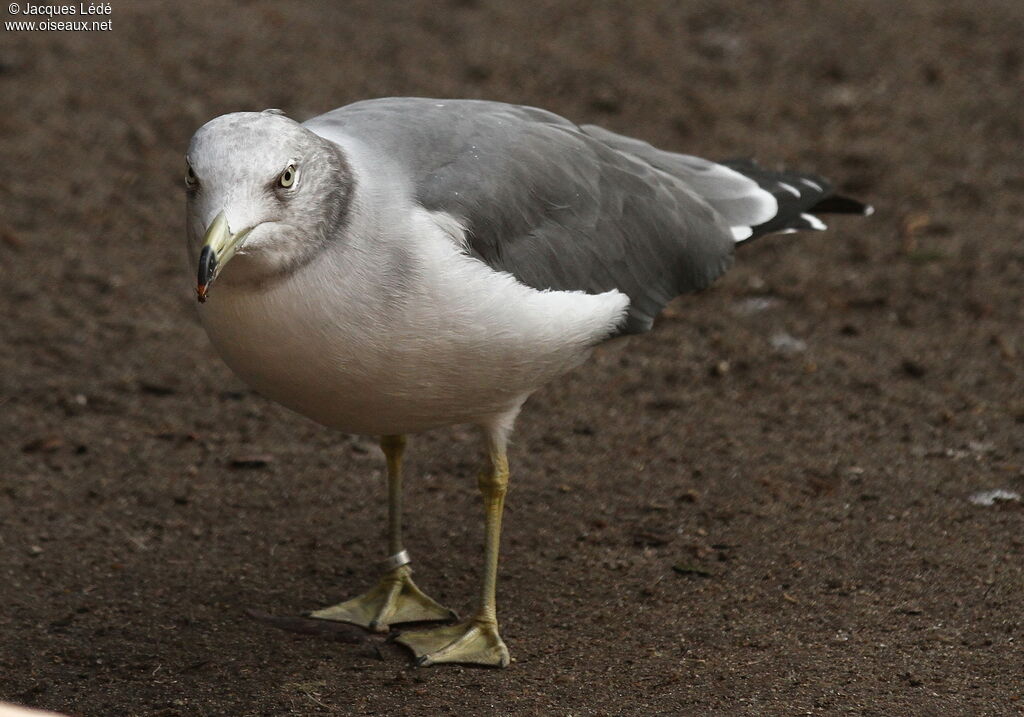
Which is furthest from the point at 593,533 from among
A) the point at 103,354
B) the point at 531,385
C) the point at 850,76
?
the point at 850,76

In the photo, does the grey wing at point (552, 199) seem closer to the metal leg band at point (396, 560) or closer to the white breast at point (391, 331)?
the white breast at point (391, 331)

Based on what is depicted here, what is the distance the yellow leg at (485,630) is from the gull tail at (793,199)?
1255 millimetres

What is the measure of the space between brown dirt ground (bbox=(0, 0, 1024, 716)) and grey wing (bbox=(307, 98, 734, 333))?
3.20 feet

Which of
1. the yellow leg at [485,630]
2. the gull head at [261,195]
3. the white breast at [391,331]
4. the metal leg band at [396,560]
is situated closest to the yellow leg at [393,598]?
the metal leg band at [396,560]

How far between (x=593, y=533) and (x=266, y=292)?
183 centimetres

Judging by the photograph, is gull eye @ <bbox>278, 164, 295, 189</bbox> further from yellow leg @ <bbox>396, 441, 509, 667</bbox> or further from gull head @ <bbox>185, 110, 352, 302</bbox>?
yellow leg @ <bbox>396, 441, 509, 667</bbox>

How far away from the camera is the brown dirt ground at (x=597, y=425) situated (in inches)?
160

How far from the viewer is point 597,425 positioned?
564 cm

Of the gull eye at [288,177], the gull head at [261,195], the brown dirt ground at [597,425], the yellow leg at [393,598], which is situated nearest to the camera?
the gull head at [261,195]

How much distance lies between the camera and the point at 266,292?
3477mm

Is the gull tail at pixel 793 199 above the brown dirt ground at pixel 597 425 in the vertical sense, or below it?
above

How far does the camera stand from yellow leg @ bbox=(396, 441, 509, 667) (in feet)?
13.5

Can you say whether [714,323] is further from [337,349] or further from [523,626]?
[337,349]

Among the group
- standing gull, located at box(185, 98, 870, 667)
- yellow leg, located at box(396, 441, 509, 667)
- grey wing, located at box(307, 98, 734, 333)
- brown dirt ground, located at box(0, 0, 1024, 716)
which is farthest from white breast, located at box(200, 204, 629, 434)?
brown dirt ground, located at box(0, 0, 1024, 716)
